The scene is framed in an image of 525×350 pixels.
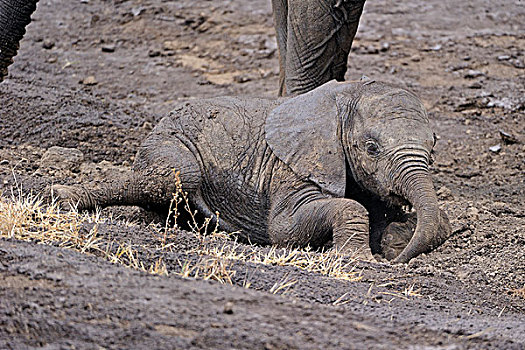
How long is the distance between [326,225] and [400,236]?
62 centimetres

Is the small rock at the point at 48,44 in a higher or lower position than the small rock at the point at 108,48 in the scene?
higher

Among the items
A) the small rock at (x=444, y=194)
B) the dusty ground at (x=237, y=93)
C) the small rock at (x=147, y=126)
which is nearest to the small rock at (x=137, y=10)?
the dusty ground at (x=237, y=93)

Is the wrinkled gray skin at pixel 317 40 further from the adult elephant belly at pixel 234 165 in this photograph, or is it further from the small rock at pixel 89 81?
the small rock at pixel 89 81

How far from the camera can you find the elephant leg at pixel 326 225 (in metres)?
5.58

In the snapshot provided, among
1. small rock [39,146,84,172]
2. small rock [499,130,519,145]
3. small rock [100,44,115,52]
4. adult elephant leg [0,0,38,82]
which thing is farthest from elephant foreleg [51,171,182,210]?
small rock [100,44,115,52]

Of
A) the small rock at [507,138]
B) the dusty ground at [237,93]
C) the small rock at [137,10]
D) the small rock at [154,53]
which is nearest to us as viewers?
the dusty ground at [237,93]

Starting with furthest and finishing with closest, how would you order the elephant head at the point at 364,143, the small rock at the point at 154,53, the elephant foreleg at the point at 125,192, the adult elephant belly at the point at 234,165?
the small rock at the point at 154,53 → the adult elephant belly at the point at 234,165 → the elephant foreleg at the point at 125,192 → the elephant head at the point at 364,143

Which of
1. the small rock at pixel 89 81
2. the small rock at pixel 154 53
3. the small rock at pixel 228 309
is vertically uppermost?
the small rock at pixel 228 309

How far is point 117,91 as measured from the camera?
1171 cm

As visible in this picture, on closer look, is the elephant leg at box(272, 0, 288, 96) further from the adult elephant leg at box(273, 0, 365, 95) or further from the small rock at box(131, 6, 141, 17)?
the small rock at box(131, 6, 141, 17)

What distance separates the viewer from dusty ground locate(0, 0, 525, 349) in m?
3.09

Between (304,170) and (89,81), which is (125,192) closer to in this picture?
(304,170)

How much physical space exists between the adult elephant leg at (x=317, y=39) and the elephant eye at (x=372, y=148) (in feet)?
4.82

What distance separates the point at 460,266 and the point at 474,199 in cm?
228
